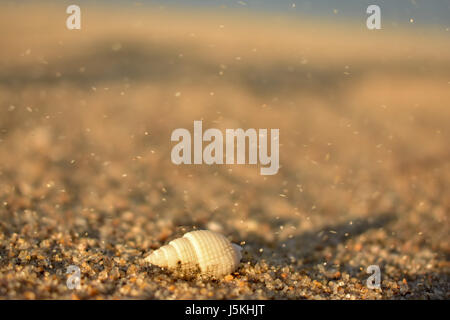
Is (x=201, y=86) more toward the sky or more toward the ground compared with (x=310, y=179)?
more toward the sky

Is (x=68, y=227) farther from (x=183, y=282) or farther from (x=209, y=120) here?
(x=209, y=120)

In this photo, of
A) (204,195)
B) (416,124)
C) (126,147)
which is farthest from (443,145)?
(126,147)


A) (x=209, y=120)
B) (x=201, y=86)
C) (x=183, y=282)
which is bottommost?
(x=183, y=282)

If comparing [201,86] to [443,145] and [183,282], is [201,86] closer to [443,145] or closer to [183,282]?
[443,145]

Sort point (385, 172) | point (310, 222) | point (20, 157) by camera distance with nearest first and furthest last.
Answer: point (310, 222) < point (20, 157) < point (385, 172)

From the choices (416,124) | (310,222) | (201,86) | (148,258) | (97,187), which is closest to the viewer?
(148,258)

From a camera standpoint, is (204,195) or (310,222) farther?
(204,195)
